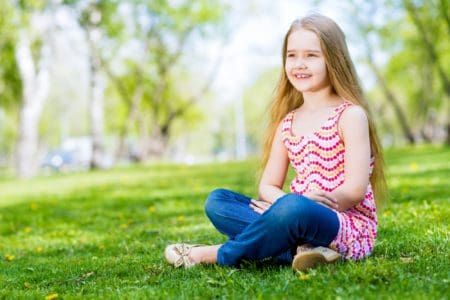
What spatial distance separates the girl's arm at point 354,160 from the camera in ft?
14.0

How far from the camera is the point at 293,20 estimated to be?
4.75 meters

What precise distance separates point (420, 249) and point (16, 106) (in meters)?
44.1

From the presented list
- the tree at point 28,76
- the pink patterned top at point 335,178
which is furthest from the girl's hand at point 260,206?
the tree at point 28,76

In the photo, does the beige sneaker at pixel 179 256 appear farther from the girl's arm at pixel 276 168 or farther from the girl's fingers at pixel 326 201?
the girl's fingers at pixel 326 201

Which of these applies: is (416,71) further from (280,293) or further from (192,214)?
(280,293)

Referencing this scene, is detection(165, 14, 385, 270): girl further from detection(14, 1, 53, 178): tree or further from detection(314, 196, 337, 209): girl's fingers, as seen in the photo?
detection(14, 1, 53, 178): tree

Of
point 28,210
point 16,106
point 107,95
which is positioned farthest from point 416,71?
point 28,210

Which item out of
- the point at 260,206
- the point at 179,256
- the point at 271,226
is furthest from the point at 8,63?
the point at 271,226

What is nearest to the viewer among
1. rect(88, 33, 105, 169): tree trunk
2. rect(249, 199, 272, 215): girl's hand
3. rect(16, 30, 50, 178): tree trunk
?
rect(249, 199, 272, 215): girl's hand

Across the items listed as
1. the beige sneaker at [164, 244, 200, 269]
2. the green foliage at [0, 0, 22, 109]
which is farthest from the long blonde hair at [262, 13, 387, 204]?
the green foliage at [0, 0, 22, 109]

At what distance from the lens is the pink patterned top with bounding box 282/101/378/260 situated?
4.36 metres

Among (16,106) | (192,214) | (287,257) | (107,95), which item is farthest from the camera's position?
(107,95)

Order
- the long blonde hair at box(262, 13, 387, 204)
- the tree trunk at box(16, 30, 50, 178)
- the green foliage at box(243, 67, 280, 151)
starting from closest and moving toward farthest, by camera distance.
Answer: the long blonde hair at box(262, 13, 387, 204), the tree trunk at box(16, 30, 50, 178), the green foliage at box(243, 67, 280, 151)

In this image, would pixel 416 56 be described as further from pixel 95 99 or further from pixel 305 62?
pixel 305 62
